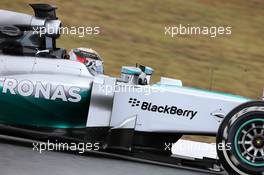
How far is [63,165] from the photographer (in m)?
7.27

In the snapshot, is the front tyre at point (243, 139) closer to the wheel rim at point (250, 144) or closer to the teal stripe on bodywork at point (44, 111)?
the wheel rim at point (250, 144)

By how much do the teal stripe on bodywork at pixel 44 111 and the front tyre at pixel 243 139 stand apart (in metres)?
1.46

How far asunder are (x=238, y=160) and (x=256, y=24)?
9713 millimetres

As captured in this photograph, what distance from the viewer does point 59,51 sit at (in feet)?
27.9

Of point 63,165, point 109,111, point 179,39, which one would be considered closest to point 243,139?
point 109,111

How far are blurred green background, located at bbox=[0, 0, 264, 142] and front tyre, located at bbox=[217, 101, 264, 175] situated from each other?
5.70m

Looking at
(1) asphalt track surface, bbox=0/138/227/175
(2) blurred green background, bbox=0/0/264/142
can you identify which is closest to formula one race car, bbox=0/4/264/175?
(1) asphalt track surface, bbox=0/138/227/175

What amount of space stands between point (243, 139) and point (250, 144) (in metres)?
0.09

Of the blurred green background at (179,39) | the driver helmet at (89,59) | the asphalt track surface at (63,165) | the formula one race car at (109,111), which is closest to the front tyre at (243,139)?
the formula one race car at (109,111)

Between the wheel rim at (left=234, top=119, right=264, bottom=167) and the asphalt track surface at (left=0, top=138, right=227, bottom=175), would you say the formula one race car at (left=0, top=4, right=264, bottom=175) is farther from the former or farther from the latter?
the wheel rim at (left=234, top=119, right=264, bottom=167)

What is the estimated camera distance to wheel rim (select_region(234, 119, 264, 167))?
24.6ft

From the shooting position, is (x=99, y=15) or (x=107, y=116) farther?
(x=99, y=15)

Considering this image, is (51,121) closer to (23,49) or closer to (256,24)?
(23,49)

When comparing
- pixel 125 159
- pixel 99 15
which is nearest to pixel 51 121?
pixel 125 159
